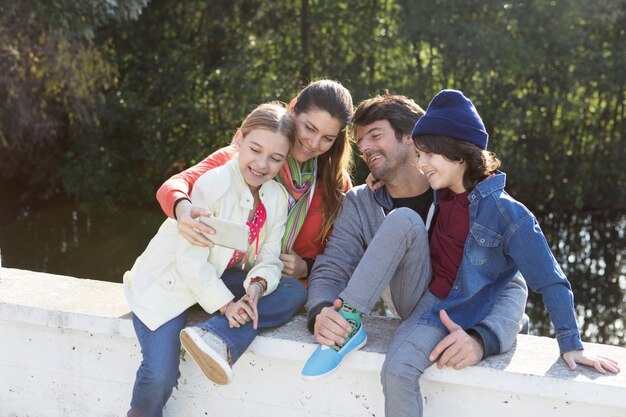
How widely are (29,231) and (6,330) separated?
704 cm

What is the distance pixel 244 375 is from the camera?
8.84 ft

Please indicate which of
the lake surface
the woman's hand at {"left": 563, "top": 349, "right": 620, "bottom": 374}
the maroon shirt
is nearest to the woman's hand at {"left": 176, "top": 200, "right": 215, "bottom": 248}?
Answer: the maroon shirt

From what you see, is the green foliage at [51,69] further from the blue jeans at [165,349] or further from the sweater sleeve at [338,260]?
the blue jeans at [165,349]

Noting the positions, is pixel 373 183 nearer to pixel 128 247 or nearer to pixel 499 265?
pixel 499 265

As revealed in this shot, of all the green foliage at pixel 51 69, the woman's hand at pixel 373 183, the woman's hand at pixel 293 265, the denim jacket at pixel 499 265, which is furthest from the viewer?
the green foliage at pixel 51 69

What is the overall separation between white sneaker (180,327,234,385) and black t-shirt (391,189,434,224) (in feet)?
3.18

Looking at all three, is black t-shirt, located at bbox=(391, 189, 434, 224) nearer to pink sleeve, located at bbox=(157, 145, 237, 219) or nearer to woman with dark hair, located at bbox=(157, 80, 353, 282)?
woman with dark hair, located at bbox=(157, 80, 353, 282)

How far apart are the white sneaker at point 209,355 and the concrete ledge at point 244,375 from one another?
20 cm

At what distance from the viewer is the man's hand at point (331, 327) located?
2.42 m

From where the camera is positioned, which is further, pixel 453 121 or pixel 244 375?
pixel 244 375

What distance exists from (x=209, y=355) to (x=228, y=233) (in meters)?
0.37


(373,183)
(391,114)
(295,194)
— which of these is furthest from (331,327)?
(391,114)

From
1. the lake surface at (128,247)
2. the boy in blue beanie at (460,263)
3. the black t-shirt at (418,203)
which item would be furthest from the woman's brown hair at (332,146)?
the lake surface at (128,247)

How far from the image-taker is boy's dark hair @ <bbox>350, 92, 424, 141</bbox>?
3.14 m
